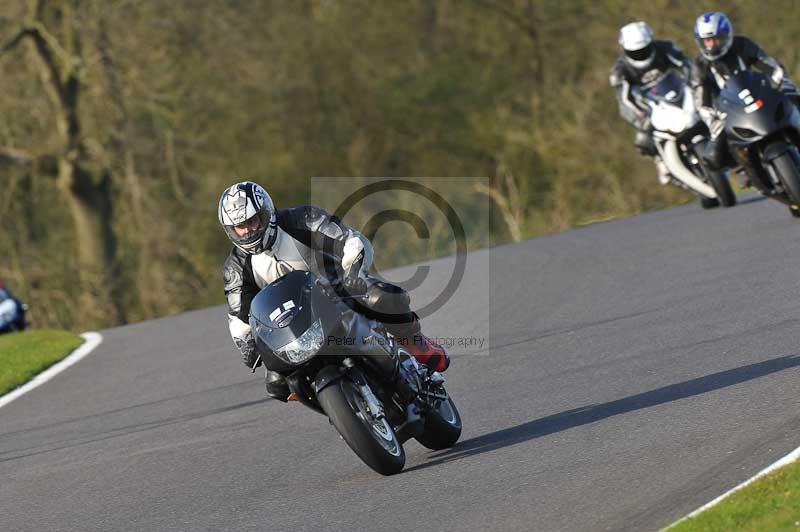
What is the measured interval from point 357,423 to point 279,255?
99 centimetres

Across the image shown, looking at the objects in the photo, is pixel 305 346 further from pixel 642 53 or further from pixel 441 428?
pixel 642 53

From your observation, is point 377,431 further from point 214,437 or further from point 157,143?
point 157,143

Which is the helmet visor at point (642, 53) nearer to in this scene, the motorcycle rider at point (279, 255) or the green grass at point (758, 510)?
the motorcycle rider at point (279, 255)

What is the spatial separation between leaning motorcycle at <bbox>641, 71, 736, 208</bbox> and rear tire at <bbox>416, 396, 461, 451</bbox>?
7.24m

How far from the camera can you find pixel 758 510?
5004 millimetres

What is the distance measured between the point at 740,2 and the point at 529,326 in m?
16.7

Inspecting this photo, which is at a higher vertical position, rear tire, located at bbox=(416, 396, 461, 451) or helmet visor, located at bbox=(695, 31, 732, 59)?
helmet visor, located at bbox=(695, 31, 732, 59)

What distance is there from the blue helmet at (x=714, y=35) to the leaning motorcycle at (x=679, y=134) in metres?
1.96

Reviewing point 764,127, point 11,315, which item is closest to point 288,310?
point 764,127

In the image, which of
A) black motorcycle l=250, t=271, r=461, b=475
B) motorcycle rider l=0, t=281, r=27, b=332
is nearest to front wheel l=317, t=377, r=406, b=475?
black motorcycle l=250, t=271, r=461, b=475

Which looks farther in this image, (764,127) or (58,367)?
(58,367)

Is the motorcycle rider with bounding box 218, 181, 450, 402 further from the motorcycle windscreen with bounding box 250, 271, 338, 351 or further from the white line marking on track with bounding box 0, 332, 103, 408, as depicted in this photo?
the white line marking on track with bounding box 0, 332, 103, 408

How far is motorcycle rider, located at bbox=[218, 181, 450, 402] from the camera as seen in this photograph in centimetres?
665

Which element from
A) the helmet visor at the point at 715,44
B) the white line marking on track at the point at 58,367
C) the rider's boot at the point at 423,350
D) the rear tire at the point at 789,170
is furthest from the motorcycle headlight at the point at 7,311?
the rider's boot at the point at 423,350
